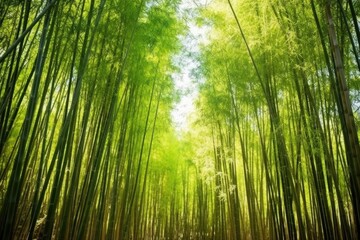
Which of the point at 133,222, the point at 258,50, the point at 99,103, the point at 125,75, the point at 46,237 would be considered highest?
the point at 258,50

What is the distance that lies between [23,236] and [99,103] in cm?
218

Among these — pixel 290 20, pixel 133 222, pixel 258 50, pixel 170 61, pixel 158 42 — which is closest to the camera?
pixel 290 20

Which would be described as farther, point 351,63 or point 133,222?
point 133,222

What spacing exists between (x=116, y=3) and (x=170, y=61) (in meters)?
2.18

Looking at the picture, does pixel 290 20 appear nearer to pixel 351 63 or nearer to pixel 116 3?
pixel 351 63

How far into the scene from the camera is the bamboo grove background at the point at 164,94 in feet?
8.53

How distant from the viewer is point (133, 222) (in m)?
7.42

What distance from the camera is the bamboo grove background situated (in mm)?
2600

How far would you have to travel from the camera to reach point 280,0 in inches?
144

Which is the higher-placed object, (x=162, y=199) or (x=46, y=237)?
(x=162, y=199)

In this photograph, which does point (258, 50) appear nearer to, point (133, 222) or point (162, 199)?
point (133, 222)

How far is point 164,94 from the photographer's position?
261 inches

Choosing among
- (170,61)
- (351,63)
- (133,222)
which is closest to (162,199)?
(133,222)

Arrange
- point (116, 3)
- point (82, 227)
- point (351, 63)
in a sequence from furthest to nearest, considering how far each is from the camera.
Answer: point (351, 63), point (116, 3), point (82, 227)
